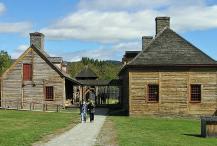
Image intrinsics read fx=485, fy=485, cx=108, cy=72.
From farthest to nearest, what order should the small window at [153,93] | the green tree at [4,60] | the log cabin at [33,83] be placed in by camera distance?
the green tree at [4,60], the log cabin at [33,83], the small window at [153,93]

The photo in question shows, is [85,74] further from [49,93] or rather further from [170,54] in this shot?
[170,54]

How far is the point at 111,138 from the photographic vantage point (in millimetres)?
22016

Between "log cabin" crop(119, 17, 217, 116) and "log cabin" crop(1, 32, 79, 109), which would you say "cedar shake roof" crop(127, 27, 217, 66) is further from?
"log cabin" crop(1, 32, 79, 109)

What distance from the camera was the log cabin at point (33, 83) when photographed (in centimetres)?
5069

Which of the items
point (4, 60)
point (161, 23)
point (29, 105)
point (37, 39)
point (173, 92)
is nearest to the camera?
point (173, 92)

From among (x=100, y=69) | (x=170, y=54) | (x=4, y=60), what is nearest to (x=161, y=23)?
(x=170, y=54)

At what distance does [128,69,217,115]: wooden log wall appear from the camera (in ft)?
136

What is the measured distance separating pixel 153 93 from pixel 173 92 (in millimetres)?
1714

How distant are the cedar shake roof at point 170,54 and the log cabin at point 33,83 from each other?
11.8m

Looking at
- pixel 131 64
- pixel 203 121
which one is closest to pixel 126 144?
pixel 203 121

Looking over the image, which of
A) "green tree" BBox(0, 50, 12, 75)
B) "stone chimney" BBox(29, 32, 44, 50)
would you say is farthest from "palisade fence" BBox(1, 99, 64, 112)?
"green tree" BBox(0, 50, 12, 75)

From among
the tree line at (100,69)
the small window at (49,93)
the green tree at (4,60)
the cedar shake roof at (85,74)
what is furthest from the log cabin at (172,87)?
the green tree at (4,60)

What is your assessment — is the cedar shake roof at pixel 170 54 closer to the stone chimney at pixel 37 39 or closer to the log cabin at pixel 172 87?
the log cabin at pixel 172 87

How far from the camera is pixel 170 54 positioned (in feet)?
139
